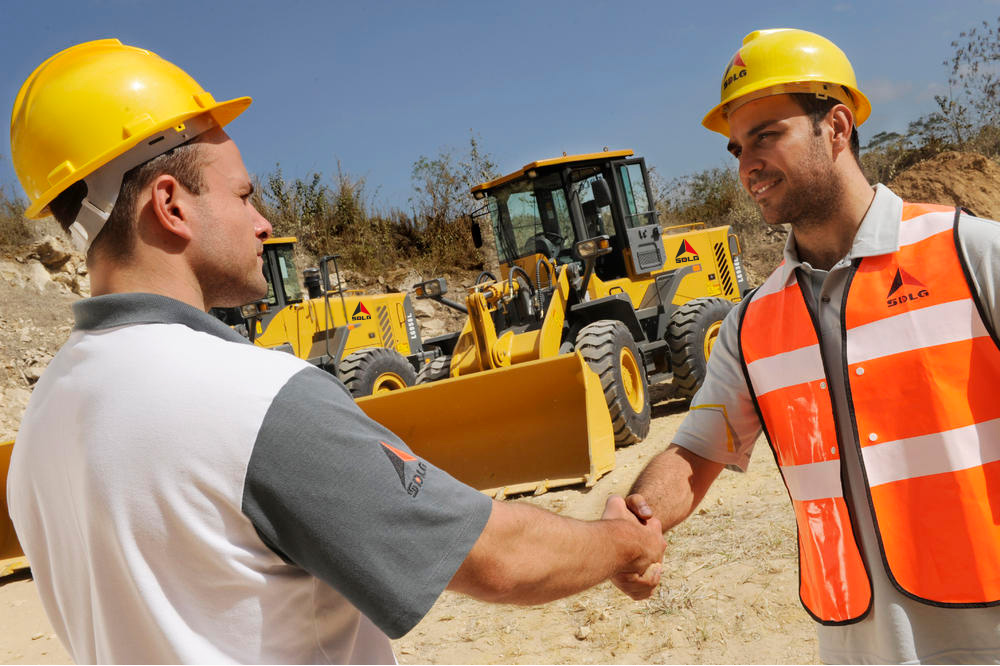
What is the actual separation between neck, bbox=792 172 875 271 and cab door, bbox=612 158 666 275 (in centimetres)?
764

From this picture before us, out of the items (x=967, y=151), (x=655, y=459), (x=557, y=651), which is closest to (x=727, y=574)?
(x=557, y=651)

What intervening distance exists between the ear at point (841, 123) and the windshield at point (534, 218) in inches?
283

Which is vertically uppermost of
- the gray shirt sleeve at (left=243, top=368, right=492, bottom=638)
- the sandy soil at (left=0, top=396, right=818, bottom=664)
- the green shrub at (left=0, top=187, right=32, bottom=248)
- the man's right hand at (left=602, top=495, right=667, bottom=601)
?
the green shrub at (left=0, top=187, right=32, bottom=248)

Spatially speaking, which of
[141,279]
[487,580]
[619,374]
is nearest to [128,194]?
[141,279]

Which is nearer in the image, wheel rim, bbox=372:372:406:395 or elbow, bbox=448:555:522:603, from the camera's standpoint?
elbow, bbox=448:555:522:603

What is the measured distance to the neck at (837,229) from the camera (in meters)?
2.08

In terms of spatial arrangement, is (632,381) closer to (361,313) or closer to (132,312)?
(361,313)

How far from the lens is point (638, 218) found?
9875mm

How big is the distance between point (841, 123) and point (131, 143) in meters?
1.81

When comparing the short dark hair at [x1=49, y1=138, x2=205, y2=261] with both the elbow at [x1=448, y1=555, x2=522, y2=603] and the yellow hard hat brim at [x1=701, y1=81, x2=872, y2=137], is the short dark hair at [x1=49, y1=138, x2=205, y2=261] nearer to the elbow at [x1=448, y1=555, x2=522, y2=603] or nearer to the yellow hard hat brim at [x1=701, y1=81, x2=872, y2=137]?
the elbow at [x1=448, y1=555, x2=522, y2=603]

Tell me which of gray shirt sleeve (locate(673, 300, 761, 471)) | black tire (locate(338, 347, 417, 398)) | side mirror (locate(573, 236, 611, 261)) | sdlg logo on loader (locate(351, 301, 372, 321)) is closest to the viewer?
gray shirt sleeve (locate(673, 300, 761, 471))

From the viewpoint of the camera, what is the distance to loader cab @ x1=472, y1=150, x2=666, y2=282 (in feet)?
30.9

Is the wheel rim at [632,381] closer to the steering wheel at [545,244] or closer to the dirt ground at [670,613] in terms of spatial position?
the dirt ground at [670,613]

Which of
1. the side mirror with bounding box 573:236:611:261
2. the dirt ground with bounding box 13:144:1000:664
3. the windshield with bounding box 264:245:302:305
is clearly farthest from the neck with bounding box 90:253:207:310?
the windshield with bounding box 264:245:302:305
